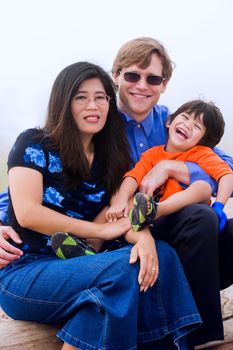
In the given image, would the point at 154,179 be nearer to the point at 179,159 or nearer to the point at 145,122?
the point at 179,159

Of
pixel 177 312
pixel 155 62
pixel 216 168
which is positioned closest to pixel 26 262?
pixel 177 312

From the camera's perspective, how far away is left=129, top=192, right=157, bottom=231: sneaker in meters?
2.18

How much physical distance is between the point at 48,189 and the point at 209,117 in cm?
103

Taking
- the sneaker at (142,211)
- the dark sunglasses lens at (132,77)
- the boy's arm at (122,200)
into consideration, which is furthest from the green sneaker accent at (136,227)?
the dark sunglasses lens at (132,77)

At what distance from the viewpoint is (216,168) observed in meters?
2.72

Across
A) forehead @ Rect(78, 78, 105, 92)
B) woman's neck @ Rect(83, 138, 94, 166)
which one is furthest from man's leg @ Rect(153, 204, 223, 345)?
forehead @ Rect(78, 78, 105, 92)

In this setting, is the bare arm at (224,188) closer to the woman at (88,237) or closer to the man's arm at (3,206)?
the woman at (88,237)

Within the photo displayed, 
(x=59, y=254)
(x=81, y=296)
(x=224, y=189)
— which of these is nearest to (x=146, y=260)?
(x=81, y=296)

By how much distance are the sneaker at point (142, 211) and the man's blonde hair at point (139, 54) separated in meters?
1.01

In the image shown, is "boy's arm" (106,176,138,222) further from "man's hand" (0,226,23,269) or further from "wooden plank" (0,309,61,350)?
"wooden plank" (0,309,61,350)

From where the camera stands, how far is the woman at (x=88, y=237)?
2.00 m

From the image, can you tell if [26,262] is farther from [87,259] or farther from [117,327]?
[117,327]

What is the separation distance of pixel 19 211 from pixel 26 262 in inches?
9.8

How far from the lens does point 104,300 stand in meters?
1.96
